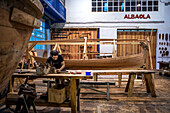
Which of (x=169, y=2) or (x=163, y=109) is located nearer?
(x=163, y=109)

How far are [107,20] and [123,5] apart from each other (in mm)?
1436

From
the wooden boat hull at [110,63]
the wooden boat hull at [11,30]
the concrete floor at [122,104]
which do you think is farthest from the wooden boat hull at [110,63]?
the wooden boat hull at [11,30]

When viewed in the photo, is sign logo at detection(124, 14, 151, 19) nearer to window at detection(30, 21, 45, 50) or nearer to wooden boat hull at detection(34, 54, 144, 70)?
window at detection(30, 21, 45, 50)

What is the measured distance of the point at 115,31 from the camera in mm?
9227

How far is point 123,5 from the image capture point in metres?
9.49

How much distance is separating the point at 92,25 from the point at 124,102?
6.64 metres

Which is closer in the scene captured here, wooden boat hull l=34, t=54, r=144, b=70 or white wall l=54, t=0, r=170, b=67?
wooden boat hull l=34, t=54, r=144, b=70

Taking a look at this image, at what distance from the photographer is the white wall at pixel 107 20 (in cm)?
911

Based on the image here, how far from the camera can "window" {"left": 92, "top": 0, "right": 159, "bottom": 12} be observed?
9.40 m

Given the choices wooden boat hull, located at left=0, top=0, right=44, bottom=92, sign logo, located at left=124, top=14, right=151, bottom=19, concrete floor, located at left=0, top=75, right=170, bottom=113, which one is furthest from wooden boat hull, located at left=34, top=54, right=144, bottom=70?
sign logo, located at left=124, top=14, right=151, bottom=19

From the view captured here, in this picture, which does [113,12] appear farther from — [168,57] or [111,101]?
[111,101]

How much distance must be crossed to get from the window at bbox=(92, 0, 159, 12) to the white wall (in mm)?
305

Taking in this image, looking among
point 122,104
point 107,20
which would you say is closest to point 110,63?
point 122,104

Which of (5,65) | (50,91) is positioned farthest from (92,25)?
(5,65)
